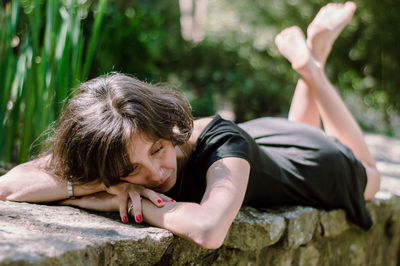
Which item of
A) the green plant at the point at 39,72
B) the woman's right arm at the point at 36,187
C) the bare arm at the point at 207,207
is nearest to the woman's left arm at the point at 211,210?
the bare arm at the point at 207,207

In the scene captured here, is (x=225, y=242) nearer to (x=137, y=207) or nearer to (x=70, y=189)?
(x=137, y=207)

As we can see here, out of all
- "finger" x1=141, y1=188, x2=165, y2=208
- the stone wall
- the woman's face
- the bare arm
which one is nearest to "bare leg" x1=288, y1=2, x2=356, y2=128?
the stone wall

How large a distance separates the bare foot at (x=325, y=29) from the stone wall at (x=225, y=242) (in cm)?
87

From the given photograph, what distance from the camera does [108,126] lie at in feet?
4.28

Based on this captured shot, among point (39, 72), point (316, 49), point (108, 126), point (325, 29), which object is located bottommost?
point (108, 126)

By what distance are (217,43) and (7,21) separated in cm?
352

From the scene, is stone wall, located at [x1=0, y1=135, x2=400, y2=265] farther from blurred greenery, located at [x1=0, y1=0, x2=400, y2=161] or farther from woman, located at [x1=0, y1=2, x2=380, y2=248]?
blurred greenery, located at [x1=0, y1=0, x2=400, y2=161]

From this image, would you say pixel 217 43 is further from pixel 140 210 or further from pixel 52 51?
pixel 140 210

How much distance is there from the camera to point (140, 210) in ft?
4.53

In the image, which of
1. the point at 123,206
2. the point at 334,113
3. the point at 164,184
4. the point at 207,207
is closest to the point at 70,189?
the point at 123,206

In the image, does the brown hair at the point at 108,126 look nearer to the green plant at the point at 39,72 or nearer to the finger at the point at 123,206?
the finger at the point at 123,206

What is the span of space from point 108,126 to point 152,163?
181 mm

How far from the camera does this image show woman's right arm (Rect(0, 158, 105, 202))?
4.83 feet

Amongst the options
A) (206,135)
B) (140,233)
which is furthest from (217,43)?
(140,233)
